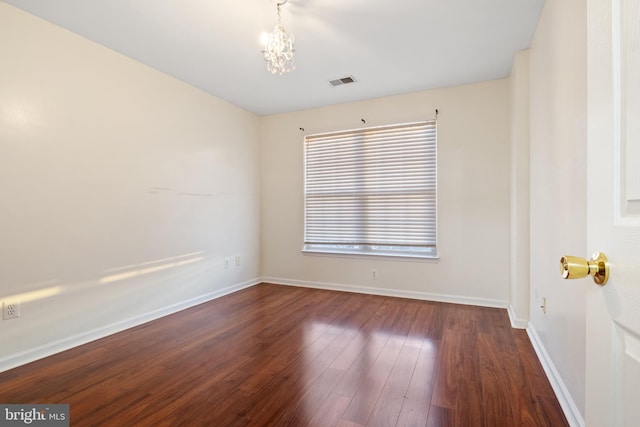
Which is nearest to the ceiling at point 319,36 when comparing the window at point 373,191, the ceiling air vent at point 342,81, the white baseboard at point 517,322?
the ceiling air vent at point 342,81

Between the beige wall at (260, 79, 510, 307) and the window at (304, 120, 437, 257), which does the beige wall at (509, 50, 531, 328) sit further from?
the window at (304, 120, 437, 257)

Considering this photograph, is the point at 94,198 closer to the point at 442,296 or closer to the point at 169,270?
the point at 169,270

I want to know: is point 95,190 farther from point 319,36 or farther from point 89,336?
point 319,36

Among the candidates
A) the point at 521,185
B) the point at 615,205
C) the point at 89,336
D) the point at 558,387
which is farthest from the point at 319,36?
the point at 89,336

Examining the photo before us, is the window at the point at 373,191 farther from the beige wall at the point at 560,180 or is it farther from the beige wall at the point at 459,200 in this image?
the beige wall at the point at 560,180

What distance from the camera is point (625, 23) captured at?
1.85ft

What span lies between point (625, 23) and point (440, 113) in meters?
3.20

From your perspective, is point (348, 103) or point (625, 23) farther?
point (348, 103)

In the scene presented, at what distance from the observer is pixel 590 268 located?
24.9 inches

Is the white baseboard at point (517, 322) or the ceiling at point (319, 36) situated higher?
the ceiling at point (319, 36)

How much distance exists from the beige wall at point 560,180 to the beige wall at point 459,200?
0.87 meters

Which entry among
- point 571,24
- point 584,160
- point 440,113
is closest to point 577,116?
point 584,160

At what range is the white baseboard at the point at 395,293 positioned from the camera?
11.0 ft

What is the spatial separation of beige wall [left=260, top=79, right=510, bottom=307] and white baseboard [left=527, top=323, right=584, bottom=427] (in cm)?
107
